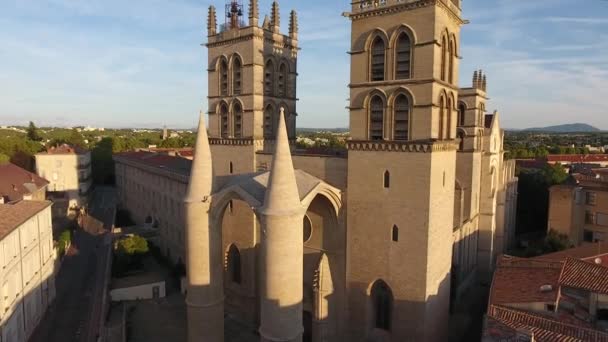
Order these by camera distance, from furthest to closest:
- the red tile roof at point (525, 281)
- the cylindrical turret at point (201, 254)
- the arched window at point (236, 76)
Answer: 1. the arched window at point (236, 76)
2. the cylindrical turret at point (201, 254)
3. the red tile roof at point (525, 281)

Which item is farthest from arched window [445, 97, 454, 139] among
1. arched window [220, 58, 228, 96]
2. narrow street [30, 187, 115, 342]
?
narrow street [30, 187, 115, 342]

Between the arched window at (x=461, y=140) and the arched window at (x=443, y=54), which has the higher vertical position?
the arched window at (x=443, y=54)

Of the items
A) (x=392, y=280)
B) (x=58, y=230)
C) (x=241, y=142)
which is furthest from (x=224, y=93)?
(x=58, y=230)

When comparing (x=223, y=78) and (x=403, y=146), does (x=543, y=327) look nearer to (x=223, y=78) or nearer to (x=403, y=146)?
(x=403, y=146)

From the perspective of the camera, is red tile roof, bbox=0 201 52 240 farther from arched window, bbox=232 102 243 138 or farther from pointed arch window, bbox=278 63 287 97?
pointed arch window, bbox=278 63 287 97

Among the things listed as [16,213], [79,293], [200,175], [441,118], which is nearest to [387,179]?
[441,118]

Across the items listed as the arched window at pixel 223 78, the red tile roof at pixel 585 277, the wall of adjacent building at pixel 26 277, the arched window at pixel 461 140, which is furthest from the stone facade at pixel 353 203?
the wall of adjacent building at pixel 26 277

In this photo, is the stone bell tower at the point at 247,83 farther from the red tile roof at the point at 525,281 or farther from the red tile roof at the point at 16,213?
the red tile roof at the point at 525,281
